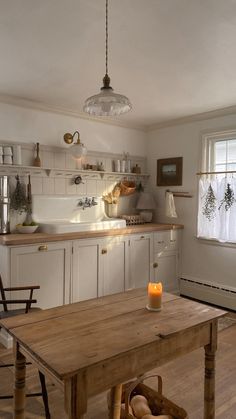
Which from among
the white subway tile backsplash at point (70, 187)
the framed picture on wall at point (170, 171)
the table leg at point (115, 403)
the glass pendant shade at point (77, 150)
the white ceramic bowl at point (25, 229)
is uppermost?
the glass pendant shade at point (77, 150)

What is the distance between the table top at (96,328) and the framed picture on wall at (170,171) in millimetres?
2678

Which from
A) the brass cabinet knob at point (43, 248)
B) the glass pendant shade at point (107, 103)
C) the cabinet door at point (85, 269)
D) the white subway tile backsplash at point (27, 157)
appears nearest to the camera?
the glass pendant shade at point (107, 103)

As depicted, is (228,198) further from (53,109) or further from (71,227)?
(53,109)

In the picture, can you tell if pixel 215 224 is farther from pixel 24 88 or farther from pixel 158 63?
pixel 24 88

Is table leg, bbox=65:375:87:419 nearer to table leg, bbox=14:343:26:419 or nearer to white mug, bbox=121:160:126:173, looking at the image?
table leg, bbox=14:343:26:419

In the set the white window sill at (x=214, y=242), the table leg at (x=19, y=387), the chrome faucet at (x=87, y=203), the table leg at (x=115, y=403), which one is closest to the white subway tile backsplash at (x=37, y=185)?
the chrome faucet at (x=87, y=203)

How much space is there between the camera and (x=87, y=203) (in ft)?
13.3

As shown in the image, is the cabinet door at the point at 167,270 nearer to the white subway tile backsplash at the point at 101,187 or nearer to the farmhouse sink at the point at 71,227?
the farmhouse sink at the point at 71,227

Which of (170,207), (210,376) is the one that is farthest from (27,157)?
(210,376)

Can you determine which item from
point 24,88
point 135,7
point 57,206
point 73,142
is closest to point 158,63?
point 135,7

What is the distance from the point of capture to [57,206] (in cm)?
378

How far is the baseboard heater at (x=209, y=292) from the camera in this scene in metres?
3.79

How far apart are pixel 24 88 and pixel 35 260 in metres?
1.68

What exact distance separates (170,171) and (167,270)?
1364 millimetres
